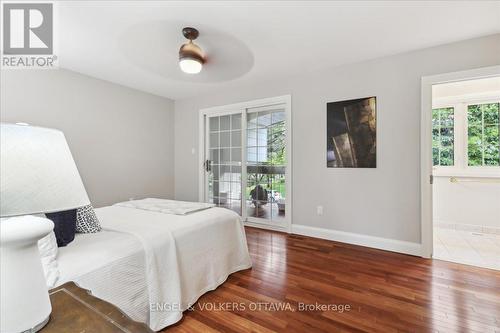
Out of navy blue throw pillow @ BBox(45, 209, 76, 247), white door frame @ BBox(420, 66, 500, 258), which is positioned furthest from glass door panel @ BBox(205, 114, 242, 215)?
navy blue throw pillow @ BBox(45, 209, 76, 247)

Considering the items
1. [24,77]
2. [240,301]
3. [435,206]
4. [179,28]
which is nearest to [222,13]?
[179,28]

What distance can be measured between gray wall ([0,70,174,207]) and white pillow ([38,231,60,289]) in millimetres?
2609

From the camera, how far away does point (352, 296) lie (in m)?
1.79

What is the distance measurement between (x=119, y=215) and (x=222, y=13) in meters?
2.00

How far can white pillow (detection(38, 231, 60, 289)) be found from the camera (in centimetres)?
97

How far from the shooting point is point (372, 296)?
1782 mm

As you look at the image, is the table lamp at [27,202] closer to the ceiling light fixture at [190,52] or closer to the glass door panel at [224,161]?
the ceiling light fixture at [190,52]

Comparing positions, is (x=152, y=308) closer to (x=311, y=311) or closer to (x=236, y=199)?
(x=311, y=311)

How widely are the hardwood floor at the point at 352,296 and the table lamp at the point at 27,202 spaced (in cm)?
112

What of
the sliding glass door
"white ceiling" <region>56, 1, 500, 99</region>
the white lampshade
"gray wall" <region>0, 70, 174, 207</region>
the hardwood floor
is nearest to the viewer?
the white lampshade

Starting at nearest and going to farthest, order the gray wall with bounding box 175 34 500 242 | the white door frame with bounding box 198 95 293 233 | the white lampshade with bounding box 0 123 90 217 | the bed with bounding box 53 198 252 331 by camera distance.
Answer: the white lampshade with bounding box 0 123 90 217, the bed with bounding box 53 198 252 331, the gray wall with bounding box 175 34 500 242, the white door frame with bounding box 198 95 293 233

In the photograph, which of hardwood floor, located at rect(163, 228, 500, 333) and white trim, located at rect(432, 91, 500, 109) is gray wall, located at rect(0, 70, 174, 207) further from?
white trim, located at rect(432, 91, 500, 109)

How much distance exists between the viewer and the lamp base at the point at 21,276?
0.52m

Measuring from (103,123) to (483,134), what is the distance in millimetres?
6034
